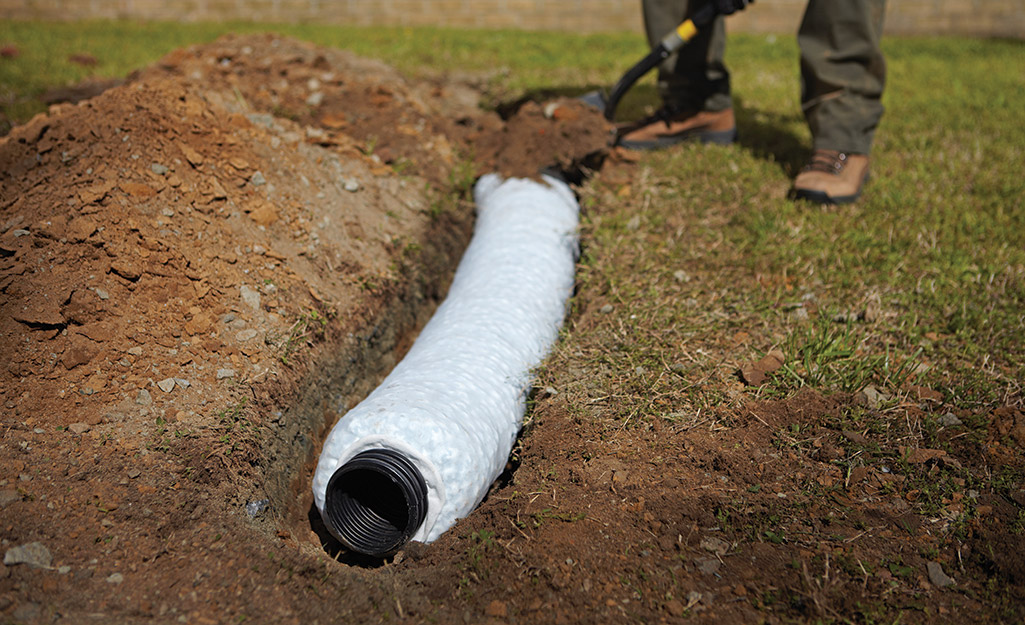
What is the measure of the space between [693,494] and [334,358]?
1398 mm

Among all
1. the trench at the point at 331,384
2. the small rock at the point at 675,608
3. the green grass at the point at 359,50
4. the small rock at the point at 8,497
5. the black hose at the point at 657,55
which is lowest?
the trench at the point at 331,384

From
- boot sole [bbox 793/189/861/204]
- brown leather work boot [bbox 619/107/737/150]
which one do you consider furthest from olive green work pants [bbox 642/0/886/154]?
brown leather work boot [bbox 619/107/737/150]

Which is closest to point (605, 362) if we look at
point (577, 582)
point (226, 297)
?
point (577, 582)

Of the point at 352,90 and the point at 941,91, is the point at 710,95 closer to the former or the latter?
the point at 352,90

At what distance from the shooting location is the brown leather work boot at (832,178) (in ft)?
11.2

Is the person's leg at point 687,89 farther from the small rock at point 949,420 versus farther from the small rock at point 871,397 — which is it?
the small rock at point 949,420

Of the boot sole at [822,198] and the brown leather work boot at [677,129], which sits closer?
the boot sole at [822,198]

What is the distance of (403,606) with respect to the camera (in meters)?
1.68

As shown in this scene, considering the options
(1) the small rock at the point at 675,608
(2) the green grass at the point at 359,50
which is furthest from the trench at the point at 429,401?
(2) the green grass at the point at 359,50

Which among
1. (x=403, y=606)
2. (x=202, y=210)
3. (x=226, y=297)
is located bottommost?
(x=403, y=606)

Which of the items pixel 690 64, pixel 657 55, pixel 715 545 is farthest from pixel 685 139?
pixel 715 545

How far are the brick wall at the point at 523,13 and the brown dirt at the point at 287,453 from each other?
5.63 metres

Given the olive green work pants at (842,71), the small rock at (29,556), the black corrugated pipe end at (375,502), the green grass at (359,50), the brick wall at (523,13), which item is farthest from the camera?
the brick wall at (523,13)

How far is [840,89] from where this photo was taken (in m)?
3.46
